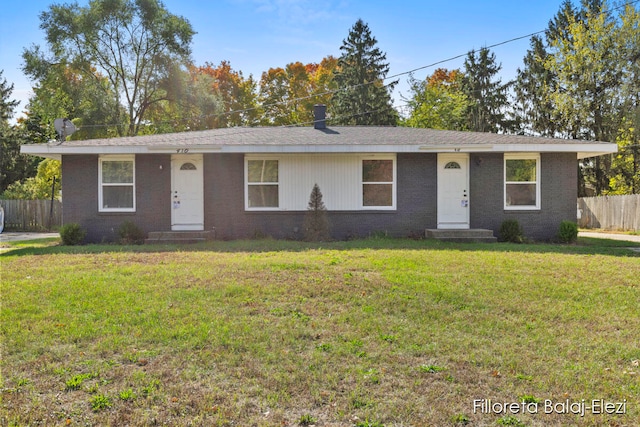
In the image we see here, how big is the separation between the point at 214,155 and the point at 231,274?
6.69m

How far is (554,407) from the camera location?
332 cm

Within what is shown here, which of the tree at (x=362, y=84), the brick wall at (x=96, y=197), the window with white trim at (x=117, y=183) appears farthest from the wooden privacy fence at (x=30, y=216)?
the tree at (x=362, y=84)

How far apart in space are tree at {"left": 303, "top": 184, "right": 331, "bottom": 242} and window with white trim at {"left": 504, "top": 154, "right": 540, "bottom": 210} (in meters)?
5.07

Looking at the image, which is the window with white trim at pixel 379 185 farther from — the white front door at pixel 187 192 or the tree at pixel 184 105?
the tree at pixel 184 105

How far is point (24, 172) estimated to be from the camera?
31.2m

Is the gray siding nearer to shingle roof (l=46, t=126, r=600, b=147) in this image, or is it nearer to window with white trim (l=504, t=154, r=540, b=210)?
window with white trim (l=504, t=154, r=540, b=210)

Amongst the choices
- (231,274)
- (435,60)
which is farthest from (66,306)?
(435,60)

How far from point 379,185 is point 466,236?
274 cm

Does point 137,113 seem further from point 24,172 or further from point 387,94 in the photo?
point 387,94

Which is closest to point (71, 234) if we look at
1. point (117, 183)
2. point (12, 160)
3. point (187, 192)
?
point (117, 183)

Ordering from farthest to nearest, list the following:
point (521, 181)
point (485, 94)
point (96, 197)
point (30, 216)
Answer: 1. point (485, 94)
2. point (30, 216)
3. point (521, 181)
4. point (96, 197)

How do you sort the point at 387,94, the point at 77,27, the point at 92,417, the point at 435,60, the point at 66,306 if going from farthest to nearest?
the point at 387,94 < the point at 77,27 < the point at 435,60 < the point at 66,306 < the point at 92,417

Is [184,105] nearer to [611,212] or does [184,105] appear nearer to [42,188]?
[42,188]

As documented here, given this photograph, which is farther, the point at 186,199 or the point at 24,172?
the point at 24,172
